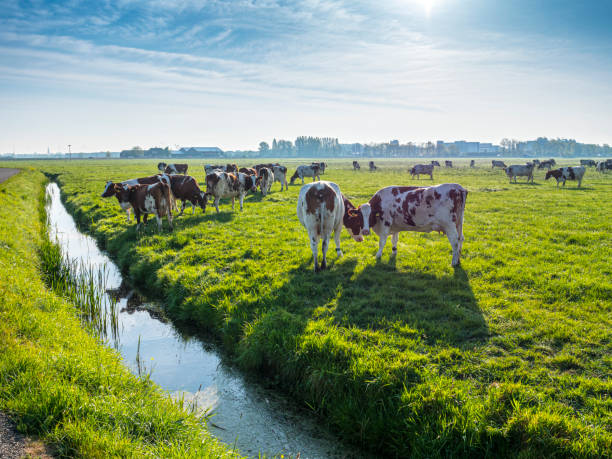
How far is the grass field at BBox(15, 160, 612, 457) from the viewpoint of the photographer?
13.2 ft

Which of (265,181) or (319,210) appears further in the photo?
(265,181)

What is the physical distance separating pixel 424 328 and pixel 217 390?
140 inches

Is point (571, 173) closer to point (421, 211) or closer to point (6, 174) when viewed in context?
point (421, 211)

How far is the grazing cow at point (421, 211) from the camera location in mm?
8672

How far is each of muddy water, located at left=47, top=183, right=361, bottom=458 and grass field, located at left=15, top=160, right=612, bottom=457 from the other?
0.96 feet

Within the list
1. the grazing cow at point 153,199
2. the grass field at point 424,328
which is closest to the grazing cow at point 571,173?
the grass field at point 424,328

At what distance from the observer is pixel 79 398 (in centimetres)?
402

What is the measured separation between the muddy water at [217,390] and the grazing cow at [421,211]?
516 cm

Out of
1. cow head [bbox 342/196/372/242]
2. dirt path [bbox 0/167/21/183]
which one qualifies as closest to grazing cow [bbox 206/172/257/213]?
cow head [bbox 342/196/372/242]

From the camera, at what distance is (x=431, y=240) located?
1185 cm

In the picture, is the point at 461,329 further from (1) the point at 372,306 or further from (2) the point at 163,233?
(2) the point at 163,233

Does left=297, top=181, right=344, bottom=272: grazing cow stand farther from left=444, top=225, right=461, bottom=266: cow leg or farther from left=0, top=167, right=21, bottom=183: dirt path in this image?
left=0, top=167, right=21, bottom=183: dirt path

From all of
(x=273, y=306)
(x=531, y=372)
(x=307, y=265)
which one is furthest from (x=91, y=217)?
(x=531, y=372)

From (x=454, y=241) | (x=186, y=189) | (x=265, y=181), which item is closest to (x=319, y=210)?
(x=454, y=241)
